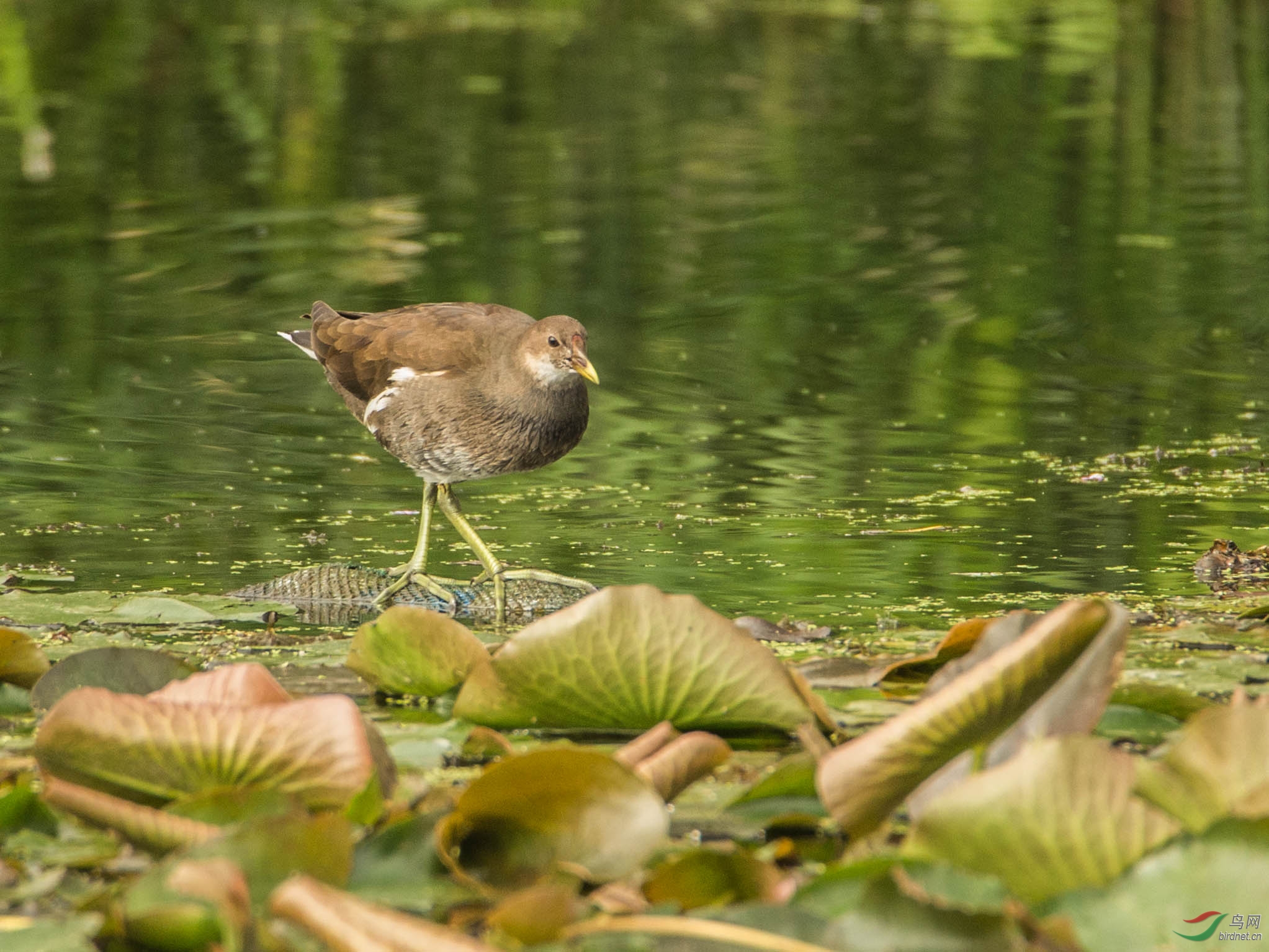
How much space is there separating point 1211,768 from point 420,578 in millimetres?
2876

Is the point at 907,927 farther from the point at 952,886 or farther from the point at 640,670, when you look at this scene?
the point at 640,670

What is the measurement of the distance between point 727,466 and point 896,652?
259 cm

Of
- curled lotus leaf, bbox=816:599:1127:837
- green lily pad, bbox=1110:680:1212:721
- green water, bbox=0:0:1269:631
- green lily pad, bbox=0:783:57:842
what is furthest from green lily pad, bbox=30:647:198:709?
green water, bbox=0:0:1269:631

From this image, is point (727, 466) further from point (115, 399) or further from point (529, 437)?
point (115, 399)

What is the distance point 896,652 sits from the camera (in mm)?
3414

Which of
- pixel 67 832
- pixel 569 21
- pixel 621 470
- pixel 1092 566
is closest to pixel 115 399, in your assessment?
pixel 621 470

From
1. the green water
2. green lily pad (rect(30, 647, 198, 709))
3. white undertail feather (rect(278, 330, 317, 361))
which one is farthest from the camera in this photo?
white undertail feather (rect(278, 330, 317, 361))

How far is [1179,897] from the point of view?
1.81 meters

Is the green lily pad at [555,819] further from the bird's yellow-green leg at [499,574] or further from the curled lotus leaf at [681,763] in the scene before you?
the bird's yellow-green leg at [499,574]

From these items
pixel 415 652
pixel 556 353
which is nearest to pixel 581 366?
pixel 556 353

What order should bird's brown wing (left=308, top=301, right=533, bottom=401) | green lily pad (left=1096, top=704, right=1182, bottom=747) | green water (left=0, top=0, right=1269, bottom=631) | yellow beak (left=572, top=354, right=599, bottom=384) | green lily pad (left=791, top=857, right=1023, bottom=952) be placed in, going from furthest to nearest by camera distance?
bird's brown wing (left=308, top=301, right=533, bottom=401), green water (left=0, top=0, right=1269, bottom=631), yellow beak (left=572, top=354, right=599, bottom=384), green lily pad (left=1096, top=704, right=1182, bottom=747), green lily pad (left=791, top=857, right=1023, bottom=952)

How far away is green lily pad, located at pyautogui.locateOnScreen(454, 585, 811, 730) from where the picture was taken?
→ 253 centimetres

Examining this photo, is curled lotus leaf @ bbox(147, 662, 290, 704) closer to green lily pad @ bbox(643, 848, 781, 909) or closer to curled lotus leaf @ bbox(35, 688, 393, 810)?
curled lotus leaf @ bbox(35, 688, 393, 810)

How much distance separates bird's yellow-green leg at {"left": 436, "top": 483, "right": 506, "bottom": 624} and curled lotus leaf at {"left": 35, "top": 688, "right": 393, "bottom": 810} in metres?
2.08
